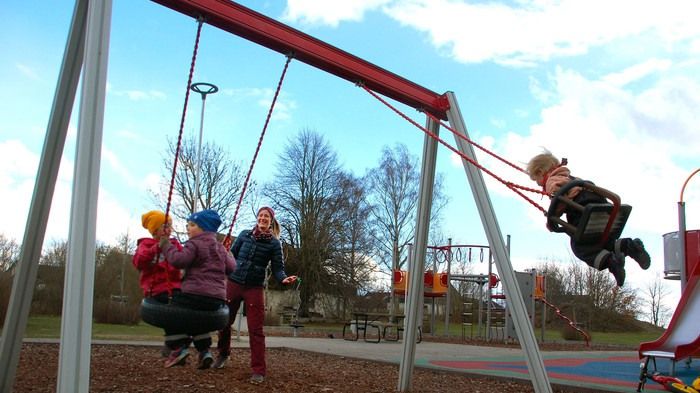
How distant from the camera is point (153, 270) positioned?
14.4ft

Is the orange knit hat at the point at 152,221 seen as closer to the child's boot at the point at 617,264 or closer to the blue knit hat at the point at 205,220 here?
the blue knit hat at the point at 205,220

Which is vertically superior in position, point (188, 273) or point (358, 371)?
point (188, 273)

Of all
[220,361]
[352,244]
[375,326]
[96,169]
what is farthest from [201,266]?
[352,244]

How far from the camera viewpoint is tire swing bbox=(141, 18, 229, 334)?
387 centimetres

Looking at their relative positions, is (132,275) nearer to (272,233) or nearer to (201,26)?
(272,233)

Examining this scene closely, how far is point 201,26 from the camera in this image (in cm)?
418

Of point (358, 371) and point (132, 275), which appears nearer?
point (358, 371)

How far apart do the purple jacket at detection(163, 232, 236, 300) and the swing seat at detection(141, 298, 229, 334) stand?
0.16 meters

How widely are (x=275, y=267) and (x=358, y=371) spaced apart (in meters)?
2.21

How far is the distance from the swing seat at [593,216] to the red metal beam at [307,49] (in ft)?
5.78

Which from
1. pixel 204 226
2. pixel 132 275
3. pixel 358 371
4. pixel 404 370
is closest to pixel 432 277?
pixel 132 275

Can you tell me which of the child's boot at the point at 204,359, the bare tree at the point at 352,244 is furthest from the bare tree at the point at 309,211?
the child's boot at the point at 204,359

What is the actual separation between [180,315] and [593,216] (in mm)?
2857

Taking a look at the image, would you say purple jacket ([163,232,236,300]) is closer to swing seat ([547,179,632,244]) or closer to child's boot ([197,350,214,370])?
child's boot ([197,350,214,370])
